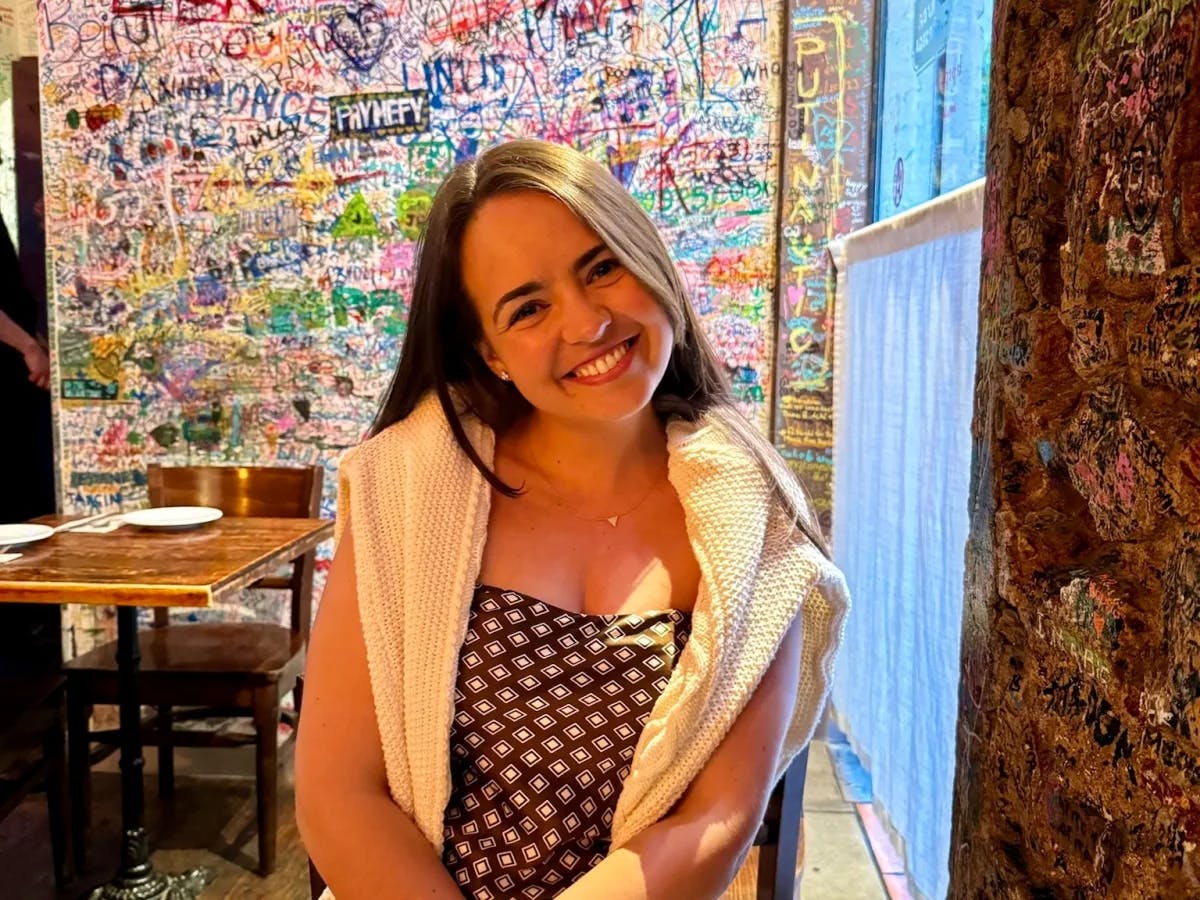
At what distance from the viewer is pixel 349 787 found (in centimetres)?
109

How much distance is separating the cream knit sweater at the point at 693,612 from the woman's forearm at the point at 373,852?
1.1 inches

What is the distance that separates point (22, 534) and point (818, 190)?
8.44ft

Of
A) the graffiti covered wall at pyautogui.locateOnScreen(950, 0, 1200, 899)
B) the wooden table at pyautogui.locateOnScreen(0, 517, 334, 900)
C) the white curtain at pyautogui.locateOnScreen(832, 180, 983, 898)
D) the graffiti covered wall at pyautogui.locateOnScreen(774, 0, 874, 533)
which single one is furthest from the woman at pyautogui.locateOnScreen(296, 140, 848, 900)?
the graffiti covered wall at pyautogui.locateOnScreen(774, 0, 874, 533)

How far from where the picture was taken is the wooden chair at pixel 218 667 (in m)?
2.38

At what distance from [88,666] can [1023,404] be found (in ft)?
8.03

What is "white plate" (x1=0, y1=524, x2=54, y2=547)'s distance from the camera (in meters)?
2.07

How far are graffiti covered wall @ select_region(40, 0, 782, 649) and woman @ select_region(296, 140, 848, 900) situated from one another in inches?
77.9

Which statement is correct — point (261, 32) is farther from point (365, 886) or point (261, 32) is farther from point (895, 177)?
point (365, 886)

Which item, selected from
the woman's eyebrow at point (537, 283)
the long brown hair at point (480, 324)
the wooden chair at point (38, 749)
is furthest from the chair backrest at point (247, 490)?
the woman's eyebrow at point (537, 283)

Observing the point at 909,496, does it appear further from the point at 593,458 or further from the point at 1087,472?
the point at 1087,472

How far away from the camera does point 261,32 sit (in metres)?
3.07

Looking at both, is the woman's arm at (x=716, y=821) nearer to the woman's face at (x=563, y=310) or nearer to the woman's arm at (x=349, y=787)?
the woman's arm at (x=349, y=787)

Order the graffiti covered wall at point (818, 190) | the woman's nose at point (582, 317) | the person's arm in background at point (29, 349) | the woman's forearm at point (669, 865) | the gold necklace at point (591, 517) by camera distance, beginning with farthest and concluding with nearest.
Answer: the person's arm in background at point (29, 349) < the graffiti covered wall at point (818, 190) < the gold necklace at point (591, 517) < the woman's nose at point (582, 317) < the woman's forearm at point (669, 865)

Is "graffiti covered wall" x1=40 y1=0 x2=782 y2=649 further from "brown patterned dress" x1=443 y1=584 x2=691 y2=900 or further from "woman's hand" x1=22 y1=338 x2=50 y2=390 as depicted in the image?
"brown patterned dress" x1=443 y1=584 x2=691 y2=900
